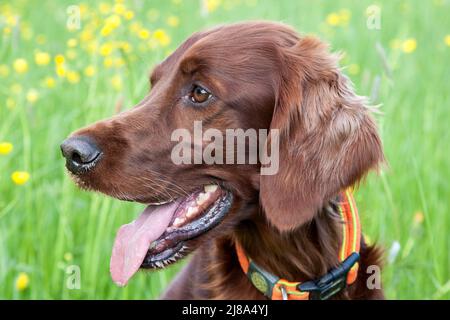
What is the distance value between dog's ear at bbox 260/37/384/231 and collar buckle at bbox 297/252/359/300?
301mm

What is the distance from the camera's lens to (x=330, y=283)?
7.97ft

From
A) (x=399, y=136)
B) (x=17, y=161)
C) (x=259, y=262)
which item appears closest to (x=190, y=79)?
(x=259, y=262)

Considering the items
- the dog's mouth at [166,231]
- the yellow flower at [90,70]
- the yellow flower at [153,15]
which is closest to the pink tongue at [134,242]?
the dog's mouth at [166,231]

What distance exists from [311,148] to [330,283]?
523 millimetres

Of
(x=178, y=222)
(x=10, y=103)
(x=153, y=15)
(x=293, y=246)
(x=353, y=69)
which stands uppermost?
(x=153, y=15)

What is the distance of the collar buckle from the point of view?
2.43m

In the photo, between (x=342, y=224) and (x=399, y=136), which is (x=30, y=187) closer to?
(x=342, y=224)

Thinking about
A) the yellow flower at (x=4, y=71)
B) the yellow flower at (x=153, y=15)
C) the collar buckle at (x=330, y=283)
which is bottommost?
the collar buckle at (x=330, y=283)

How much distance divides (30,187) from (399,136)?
2.05m

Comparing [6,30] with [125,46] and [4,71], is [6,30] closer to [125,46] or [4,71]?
[125,46]

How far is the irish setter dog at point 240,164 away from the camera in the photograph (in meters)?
2.27

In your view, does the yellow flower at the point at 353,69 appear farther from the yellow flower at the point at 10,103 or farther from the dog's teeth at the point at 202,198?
the dog's teeth at the point at 202,198

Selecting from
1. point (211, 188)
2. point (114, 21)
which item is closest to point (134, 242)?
point (211, 188)

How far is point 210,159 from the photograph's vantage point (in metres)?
2.32
